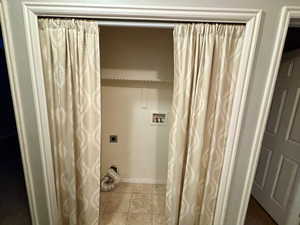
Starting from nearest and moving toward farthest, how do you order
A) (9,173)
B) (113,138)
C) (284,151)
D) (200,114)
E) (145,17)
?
(145,17) < (200,114) < (284,151) < (113,138) < (9,173)

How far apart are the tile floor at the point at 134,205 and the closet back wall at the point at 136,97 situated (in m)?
0.15

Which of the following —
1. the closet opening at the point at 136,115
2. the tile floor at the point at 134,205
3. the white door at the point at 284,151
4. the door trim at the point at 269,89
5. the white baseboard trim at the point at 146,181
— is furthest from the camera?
the white baseboard trim at the point at 146,181

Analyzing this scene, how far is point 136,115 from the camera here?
1900 mm

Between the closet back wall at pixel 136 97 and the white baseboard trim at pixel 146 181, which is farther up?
the closet back wall at pixel 136 97

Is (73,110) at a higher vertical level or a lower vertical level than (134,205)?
higher

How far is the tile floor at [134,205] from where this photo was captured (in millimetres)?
1524

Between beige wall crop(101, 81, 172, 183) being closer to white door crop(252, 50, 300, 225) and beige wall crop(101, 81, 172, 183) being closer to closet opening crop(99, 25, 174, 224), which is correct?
closet opening crop(99, 25, 174, 224)

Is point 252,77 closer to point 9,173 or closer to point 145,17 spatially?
point 145,17

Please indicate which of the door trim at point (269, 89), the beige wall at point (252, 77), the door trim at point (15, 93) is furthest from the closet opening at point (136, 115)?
the door trim at point (269, 89)

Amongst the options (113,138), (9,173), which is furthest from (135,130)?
(9,173)

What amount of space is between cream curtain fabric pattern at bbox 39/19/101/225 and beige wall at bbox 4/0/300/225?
12cm

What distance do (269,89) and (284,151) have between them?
1050mm

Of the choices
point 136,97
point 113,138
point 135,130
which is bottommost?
point 113,138

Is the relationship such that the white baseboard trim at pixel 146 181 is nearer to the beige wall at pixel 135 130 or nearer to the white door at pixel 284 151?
the beige wall at pixel 135 130
